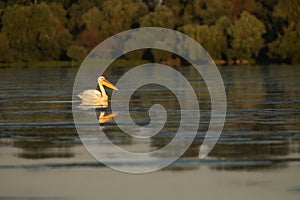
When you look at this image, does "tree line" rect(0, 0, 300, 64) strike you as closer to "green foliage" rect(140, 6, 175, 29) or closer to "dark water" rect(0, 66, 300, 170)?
"green foliage" rect(140, 6, 175, 29)

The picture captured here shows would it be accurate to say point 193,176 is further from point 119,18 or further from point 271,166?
point 119,18

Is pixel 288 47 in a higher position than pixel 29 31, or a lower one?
lower

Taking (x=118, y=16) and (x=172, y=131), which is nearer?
(x=172, y=131)

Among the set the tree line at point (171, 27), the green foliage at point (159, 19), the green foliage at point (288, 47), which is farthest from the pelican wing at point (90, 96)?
the green foliage at point (159, 19)

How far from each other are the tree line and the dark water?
1791 inches

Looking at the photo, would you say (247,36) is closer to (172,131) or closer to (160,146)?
(172,131)

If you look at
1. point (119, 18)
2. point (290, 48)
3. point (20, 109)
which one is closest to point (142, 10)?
point (119, 18)

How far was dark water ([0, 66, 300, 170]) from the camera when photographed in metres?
14.8

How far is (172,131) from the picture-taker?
19234 mm

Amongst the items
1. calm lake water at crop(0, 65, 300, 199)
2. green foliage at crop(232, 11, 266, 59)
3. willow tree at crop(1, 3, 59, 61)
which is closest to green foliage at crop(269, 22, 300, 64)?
green foliage at crop(232, 11, 266, 59)

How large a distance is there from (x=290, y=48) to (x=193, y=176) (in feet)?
210

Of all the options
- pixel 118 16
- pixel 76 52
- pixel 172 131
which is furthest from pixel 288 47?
pixel 172 131

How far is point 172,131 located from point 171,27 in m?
62.7

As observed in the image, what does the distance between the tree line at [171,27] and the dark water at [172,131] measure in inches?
1791
